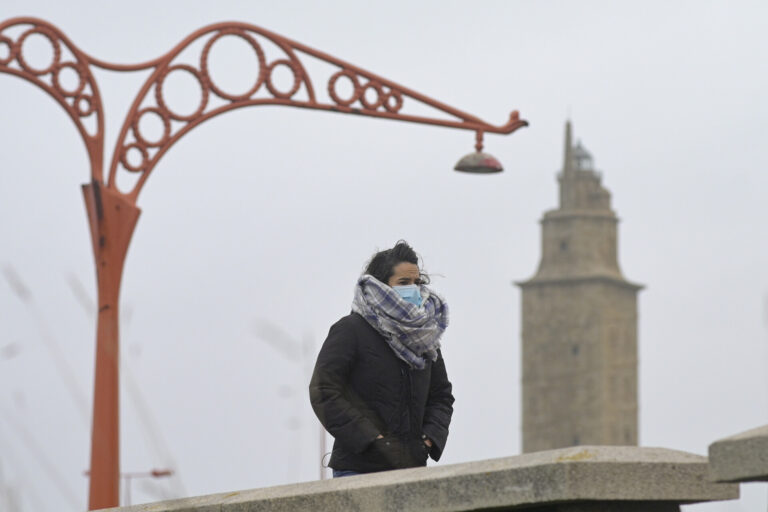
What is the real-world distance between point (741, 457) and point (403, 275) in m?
2.28

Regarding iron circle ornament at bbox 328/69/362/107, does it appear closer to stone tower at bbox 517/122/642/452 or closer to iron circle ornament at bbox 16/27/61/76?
iron circle ornament at bbox 16/27/61/76

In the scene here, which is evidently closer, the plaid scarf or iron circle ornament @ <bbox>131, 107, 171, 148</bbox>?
the plaid scarf

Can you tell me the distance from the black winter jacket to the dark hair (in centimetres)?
15

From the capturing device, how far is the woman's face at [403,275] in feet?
20.5

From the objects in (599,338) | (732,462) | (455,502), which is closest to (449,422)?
(455,502)

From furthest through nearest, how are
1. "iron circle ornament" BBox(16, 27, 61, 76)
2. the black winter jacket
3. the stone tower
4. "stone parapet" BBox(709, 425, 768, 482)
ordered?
the stone tower
"iron circle ornament" BBox(16, 27, 61, 76)
the black winter jacket
"stone parapet" BBox(709, 425, 768, 482)

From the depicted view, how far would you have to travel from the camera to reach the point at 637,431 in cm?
10750

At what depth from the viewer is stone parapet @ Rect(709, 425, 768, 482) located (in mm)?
4023

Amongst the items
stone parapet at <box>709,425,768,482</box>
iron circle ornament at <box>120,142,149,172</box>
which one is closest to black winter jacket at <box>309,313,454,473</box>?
stone parapet at <box>709,425,768,482</box>

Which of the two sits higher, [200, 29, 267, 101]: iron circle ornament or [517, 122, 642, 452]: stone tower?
[517, 122, 642, 452]: stone tower

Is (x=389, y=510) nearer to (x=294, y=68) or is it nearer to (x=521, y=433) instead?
(x=294, y=68)

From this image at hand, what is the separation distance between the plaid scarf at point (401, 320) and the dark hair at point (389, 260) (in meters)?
0.06

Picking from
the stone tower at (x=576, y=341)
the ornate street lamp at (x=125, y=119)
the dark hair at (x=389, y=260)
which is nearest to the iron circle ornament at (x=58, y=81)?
the ornate street lamp at (x=125, y=119)

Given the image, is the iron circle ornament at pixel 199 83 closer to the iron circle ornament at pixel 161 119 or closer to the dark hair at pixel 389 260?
the iron circle ornament at pixel 161 119
